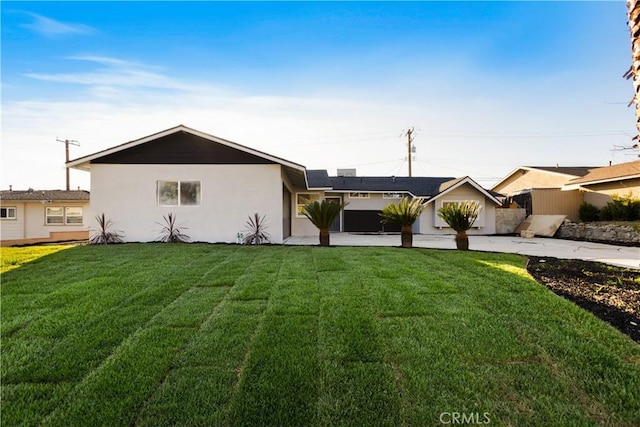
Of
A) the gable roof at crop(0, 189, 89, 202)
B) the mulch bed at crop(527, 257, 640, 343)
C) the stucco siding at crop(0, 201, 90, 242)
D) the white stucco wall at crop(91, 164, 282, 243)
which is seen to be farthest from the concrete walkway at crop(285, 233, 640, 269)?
the gable roof at crop(0, 189, 89, 202)

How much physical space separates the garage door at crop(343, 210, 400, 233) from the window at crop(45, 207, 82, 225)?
59.5 ft

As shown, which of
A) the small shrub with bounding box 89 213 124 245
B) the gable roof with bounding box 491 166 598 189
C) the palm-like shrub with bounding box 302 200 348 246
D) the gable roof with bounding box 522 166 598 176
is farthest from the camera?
the gable roof with bounding box 522 166 598 176

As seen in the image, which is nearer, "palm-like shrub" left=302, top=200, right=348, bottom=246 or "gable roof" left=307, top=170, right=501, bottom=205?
"palm-like shrub" left=302, top=200, right=348, bottom=246

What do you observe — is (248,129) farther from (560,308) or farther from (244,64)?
(560,308)

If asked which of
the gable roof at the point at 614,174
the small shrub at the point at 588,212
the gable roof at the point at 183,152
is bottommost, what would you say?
the small shrub at the point at 588,212

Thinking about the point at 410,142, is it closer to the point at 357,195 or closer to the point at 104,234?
the point at 357,195

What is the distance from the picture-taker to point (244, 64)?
995 cm

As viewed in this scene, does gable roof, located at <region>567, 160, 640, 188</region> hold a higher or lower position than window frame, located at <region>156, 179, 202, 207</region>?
higher

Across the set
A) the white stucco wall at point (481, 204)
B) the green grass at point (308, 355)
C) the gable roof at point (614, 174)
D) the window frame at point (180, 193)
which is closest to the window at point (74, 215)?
the window frame at point (180, 193)

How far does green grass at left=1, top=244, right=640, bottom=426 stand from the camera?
81.4 inches

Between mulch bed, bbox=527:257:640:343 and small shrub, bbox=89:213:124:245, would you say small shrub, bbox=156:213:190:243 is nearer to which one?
small shrub, bbox=89:213:124:245

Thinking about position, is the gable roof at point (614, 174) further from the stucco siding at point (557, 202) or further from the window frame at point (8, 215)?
the window frame at point (8, 215)

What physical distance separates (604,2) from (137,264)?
378 inches

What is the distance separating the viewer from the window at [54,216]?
20297mm
